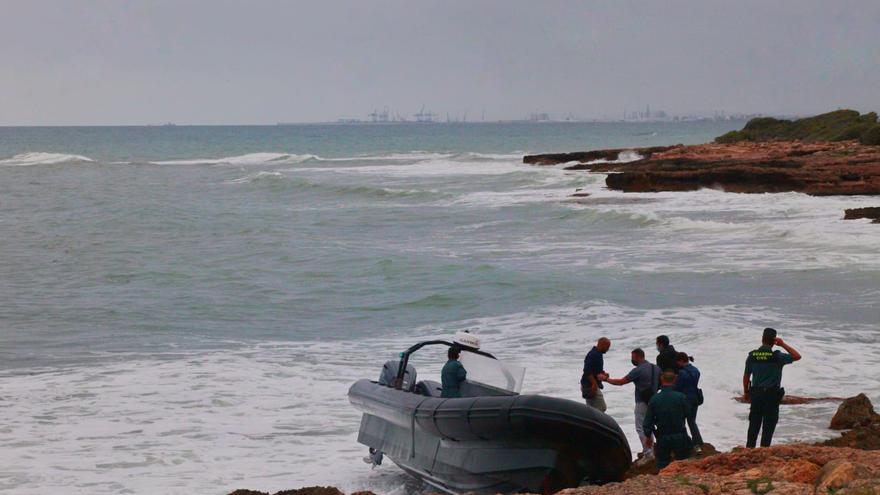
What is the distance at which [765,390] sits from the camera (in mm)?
10875

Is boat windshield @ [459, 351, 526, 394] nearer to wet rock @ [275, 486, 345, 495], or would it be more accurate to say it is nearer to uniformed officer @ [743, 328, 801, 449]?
wet rock @ [275, 486, 345, 495]

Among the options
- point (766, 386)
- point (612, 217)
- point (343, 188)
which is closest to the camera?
point (766, 386)

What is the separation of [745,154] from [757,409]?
4446cm

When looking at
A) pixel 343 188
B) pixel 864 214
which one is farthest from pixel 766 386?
pixel 343 188

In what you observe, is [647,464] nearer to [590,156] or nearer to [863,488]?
[863,488]

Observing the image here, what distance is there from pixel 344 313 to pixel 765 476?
13408 mm

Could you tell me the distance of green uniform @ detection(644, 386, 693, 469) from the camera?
32.3ft

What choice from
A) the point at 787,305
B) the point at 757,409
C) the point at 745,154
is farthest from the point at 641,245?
the point at 745,154

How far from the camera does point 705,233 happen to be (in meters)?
31.4

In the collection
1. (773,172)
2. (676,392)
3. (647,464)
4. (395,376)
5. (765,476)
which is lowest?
(647,464)

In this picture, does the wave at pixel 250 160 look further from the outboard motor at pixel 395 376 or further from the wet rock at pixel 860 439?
the wet rock at pixel 860 439

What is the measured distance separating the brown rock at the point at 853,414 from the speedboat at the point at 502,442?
317 centimetres

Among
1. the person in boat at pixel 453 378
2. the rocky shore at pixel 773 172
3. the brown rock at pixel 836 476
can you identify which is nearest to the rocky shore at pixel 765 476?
the brown rock at pixel 836 476

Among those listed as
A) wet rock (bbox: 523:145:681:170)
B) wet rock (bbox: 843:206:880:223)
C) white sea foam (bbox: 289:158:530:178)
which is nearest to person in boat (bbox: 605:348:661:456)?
wet rock (bbox: 843:206:880:223)
